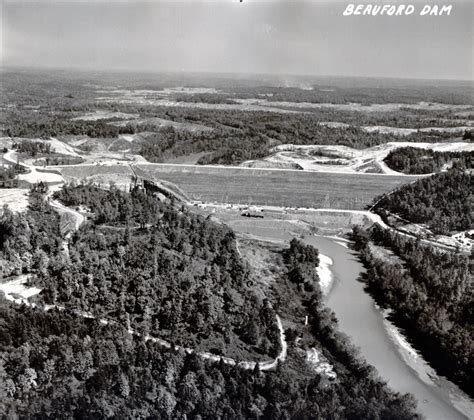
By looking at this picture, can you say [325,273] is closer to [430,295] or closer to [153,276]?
[430,295]

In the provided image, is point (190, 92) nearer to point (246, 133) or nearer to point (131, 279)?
point (246, 133)

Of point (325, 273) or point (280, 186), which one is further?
point (280, 186)

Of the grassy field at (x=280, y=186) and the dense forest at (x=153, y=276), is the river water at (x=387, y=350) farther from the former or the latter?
the grassy field at (x=280, y=186)

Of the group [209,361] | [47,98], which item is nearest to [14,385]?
[209,361]

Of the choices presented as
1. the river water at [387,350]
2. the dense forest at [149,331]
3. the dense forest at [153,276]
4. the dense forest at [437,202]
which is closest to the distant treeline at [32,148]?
the dense forest at [149,331]


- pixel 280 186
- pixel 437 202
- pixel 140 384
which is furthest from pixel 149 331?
pixel 437 202

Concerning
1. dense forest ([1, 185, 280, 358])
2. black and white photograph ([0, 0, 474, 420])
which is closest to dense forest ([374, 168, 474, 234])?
black and white photograph ([0, 0, 474, 420])
